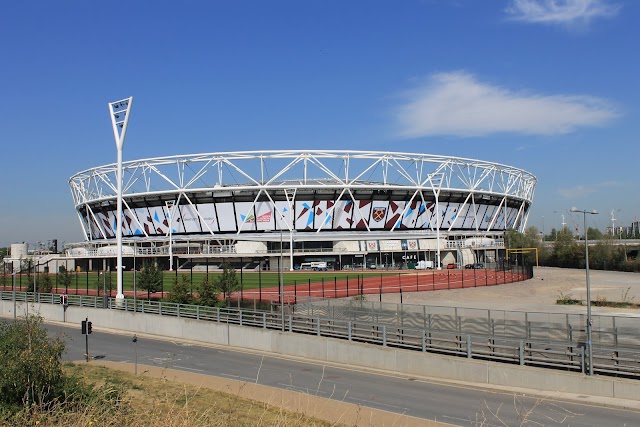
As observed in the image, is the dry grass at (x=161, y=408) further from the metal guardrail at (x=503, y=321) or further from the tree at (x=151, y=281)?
the tree at (x=151, y=281)

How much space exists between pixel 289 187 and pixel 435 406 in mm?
81855

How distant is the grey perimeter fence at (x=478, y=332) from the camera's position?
19.2m

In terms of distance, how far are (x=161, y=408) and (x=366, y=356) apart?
1664 cm

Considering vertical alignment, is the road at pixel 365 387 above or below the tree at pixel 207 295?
below

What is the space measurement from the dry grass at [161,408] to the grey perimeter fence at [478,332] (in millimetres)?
9061

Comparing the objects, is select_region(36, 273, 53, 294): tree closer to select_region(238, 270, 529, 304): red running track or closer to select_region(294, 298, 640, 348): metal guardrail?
select_region(238, 270, 529, 304): red running track

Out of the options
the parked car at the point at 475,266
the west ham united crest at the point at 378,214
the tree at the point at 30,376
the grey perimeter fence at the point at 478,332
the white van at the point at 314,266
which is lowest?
the parked car at the point at 475,266

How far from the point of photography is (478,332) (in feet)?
73.6

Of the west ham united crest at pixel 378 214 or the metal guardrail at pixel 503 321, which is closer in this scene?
the metal guardrail at pixel 503 321

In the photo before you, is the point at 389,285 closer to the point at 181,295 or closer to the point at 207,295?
the point at 181,295

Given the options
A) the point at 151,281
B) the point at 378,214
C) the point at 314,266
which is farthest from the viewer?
the point at 378,214

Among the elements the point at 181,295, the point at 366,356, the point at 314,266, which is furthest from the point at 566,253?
the point at 366,356

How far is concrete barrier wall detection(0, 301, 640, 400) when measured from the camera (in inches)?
738

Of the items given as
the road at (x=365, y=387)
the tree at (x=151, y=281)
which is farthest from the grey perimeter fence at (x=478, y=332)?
the tree at (x=151, y=281)
